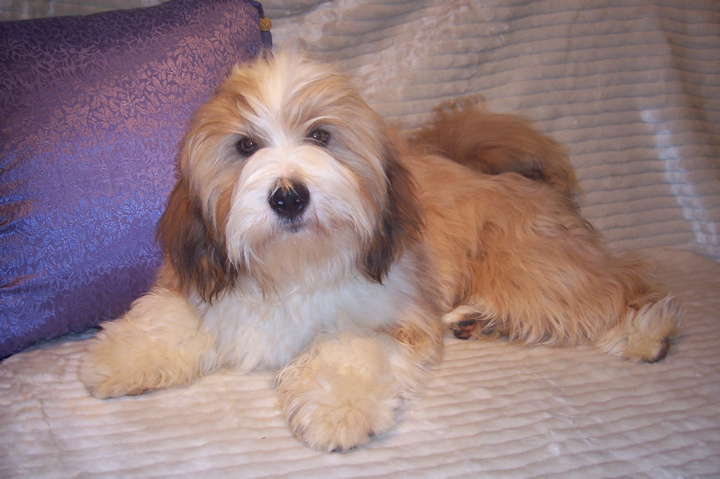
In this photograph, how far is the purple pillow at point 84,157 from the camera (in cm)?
191

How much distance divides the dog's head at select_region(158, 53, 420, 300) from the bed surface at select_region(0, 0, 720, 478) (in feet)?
1.35

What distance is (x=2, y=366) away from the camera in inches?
74.5

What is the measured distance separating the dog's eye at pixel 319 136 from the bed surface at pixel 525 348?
29.4 inches

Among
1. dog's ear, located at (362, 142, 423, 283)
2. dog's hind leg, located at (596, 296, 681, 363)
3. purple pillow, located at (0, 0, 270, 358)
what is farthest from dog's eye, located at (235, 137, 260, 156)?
dog's hind leg, located at (596, 296, 681, 363)

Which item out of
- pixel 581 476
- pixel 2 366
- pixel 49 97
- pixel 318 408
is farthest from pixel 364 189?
pixel 2 366

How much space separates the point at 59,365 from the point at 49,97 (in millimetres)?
846

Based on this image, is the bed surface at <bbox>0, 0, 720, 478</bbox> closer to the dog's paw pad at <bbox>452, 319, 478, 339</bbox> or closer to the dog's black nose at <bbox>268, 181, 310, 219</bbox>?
the dog's paw pad at <bbox>452, 319, 478, 339</bbox>

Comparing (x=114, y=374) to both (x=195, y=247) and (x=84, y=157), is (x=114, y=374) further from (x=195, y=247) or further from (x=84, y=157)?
(x=84, y=157)

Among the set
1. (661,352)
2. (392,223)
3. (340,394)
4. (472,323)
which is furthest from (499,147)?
(340,394)

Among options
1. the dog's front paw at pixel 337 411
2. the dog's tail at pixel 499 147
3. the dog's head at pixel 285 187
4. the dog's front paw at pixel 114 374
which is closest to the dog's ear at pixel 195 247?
the dog's head at pixel 285 187

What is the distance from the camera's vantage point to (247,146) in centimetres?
166

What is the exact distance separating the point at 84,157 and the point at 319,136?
809mm

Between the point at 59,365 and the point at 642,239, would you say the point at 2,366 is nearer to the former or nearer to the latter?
the point at 59,365

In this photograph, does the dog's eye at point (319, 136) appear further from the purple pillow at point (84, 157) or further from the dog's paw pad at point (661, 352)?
the dog's paw pad at point (661, 352)
